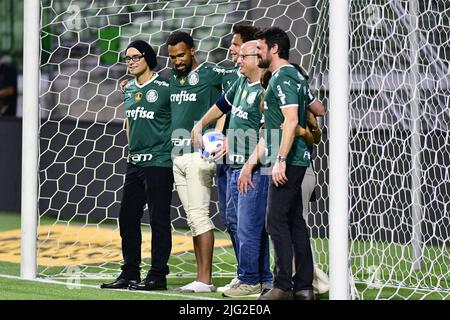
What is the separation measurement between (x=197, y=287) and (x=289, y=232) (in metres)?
1.04

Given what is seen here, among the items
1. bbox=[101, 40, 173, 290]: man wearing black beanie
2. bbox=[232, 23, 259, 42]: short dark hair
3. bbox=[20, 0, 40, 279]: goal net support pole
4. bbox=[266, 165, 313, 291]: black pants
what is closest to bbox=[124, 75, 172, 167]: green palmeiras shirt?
bbox=[101, 40, 173, 290]: man wearing black beanie

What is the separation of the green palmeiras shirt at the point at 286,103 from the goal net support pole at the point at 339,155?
9.5 inches

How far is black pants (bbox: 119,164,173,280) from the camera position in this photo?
317 inches

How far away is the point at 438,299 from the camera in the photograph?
7777 mm

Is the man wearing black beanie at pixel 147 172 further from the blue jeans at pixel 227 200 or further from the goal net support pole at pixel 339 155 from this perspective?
the goal net support pole at pixel 339 155

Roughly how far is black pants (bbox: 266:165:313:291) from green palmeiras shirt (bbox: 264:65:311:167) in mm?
91

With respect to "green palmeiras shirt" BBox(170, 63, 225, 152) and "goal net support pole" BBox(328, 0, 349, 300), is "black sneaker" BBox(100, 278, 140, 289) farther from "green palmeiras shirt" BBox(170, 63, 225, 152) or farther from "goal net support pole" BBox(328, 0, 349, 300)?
"goal net support pole" BBox(328, 0, 349, 300)

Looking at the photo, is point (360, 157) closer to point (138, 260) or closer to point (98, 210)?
point (138, 260)

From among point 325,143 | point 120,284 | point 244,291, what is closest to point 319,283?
point 244,291

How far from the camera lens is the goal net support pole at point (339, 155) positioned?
22.8ft

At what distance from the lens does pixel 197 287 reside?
26.2 ft

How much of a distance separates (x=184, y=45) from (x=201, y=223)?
113 centimetres

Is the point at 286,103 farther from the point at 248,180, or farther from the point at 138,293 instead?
the point at 138,293
